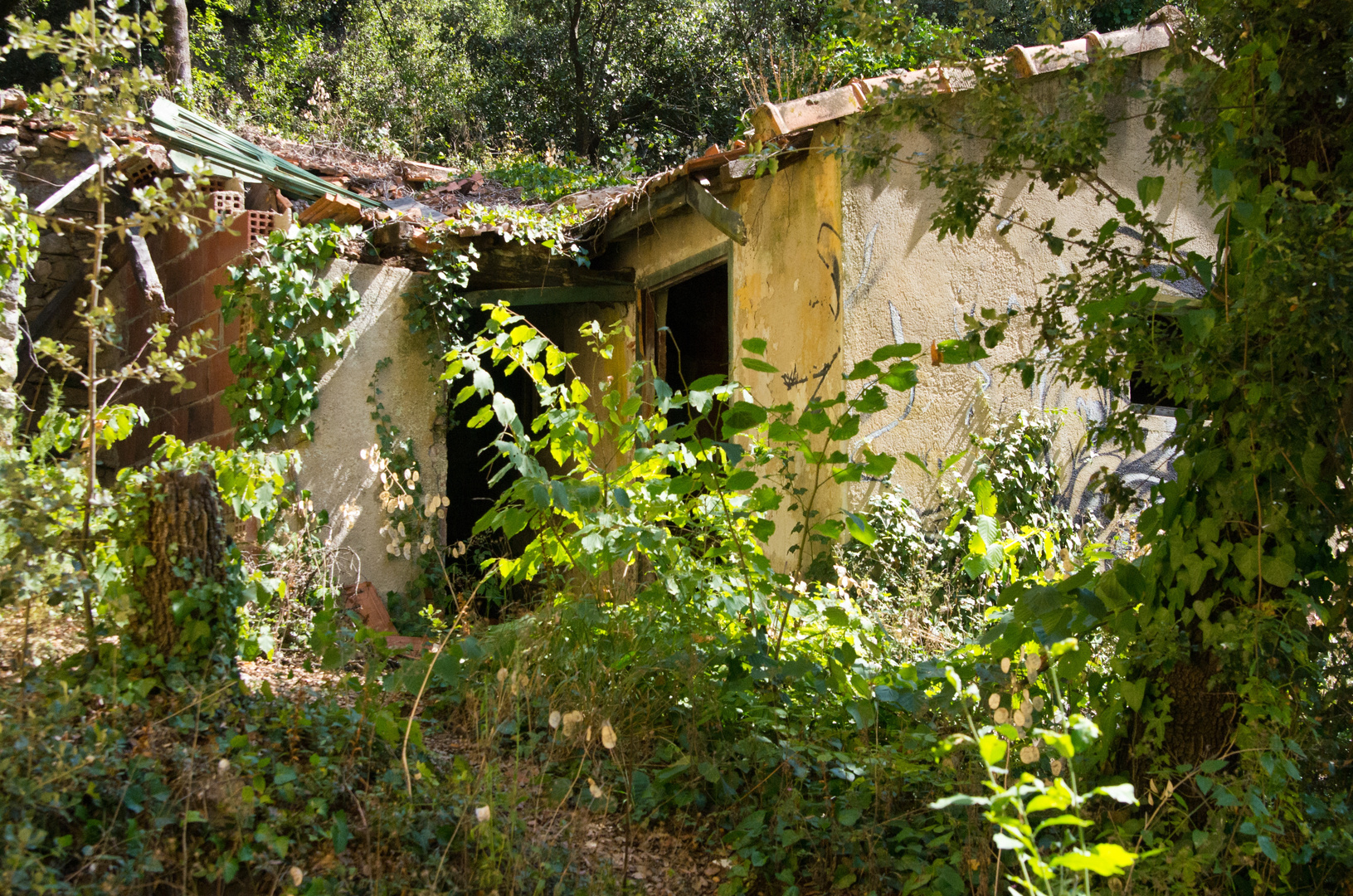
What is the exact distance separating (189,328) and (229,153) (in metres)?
1.34

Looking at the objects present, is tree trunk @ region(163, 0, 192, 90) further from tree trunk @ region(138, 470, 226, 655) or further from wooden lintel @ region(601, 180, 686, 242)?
tree trunk @ region(138, 470, 226, 655)

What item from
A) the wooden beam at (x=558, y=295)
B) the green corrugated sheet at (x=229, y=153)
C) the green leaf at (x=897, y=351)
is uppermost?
the green corrugated sheet at (x=229, y=153)

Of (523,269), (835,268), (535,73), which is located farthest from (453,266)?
(535,73)

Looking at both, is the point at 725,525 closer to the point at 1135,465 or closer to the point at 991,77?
the point at 991,77

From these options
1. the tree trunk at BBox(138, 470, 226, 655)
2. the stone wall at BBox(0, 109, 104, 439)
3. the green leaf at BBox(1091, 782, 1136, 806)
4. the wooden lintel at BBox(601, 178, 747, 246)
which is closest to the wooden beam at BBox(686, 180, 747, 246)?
the wooden lintel at BBox(601, 178, 747, 246)

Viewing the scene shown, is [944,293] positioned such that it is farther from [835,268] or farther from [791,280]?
[791,280]

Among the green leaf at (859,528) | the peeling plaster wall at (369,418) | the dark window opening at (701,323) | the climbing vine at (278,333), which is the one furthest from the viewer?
the dark window opening at (701,323)

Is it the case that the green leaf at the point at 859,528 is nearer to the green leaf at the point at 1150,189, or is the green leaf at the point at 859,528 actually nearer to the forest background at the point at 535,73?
the green leaf at the point at 1150,189

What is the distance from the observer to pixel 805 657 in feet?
9.95

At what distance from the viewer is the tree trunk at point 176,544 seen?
2920 mm

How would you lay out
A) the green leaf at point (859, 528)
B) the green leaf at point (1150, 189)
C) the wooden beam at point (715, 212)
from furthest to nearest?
the wooden beam at point (715, 212) < the green leaf at point (859, 528) < the green leaf at point (1150, 189)

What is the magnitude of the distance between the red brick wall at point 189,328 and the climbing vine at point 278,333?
20 cm

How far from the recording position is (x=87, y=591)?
9.04 feet

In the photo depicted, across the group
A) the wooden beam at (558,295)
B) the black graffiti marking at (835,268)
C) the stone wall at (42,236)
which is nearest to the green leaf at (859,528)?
the black graffiti marking at (835,268)
